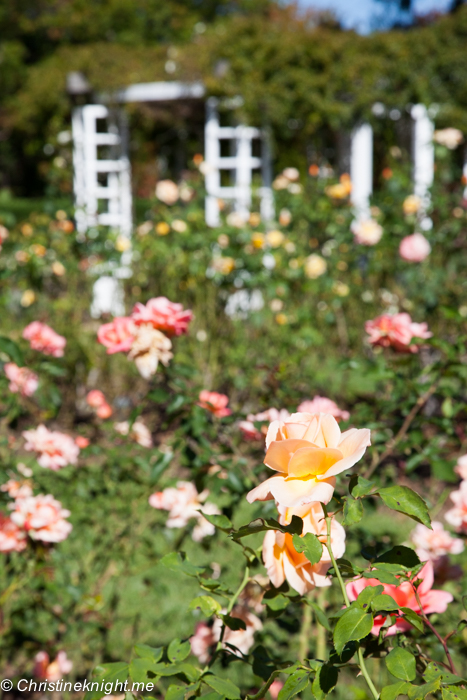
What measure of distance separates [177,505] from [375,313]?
2703 millimetres

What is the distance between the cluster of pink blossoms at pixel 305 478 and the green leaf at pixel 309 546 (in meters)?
0.03

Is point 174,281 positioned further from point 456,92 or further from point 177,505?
point 456,92

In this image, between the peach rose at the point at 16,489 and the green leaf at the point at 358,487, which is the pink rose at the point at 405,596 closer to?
the green leaf at the point at 358,487

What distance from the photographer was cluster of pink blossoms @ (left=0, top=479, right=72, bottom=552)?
1.34 metres

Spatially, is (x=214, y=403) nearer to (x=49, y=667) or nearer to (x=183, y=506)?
(x=183, y=506)

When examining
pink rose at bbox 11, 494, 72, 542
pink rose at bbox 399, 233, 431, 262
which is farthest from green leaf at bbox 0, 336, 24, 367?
pink rose at bbox 399, 233, 431, 262

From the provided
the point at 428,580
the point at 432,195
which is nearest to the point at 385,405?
the point at 428,580

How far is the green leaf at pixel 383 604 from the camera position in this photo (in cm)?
64

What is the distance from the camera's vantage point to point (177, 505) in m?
1.62

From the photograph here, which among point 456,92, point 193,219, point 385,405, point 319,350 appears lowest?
point 319,350

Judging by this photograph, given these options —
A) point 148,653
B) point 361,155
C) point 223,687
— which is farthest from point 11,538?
point 361,155

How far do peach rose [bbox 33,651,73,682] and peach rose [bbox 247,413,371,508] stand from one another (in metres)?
1.17

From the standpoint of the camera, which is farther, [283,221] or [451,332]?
[283,221]

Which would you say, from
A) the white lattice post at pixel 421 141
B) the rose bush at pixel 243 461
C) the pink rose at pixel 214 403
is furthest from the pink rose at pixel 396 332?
the white lattice post at pixel 421 141
